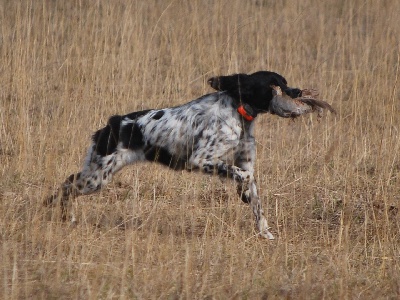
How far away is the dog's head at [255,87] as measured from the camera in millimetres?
5691

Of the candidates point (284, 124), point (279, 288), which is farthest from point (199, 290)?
point (284, 124)

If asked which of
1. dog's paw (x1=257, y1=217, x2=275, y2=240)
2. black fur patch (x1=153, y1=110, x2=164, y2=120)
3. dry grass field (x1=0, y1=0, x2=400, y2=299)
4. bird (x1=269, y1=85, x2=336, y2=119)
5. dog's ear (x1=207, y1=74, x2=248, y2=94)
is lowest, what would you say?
dog's paw (x1=257, y1=217, x2=275, y2=240)

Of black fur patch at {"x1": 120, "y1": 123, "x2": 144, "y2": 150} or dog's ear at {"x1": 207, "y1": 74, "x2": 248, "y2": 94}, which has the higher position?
A: dog's ear at {"x1": 207, "y1": 74, "x2": 248, "y2": 94}

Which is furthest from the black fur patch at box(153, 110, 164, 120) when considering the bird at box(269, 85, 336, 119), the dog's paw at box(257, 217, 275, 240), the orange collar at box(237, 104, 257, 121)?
the dog's paw at box(257, 217, 275, 240)

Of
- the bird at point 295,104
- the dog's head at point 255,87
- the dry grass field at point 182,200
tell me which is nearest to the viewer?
the dry grass field at point 182,200

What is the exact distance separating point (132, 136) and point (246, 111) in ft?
2.43

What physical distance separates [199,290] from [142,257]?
0.57 m

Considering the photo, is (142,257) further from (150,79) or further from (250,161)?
(150,79)

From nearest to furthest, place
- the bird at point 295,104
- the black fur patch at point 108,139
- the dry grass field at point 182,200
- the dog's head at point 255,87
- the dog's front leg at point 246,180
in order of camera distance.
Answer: the dry grass field at point 182,200 < the bird at point 295,104 < the dog's front leg at point 246,180 < the dog's head at point 255,87 < the black fur patch at point 108,139

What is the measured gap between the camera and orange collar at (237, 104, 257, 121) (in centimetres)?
571

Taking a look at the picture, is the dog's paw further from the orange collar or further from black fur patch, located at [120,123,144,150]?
black fur patch, located at [120,123,144,150]

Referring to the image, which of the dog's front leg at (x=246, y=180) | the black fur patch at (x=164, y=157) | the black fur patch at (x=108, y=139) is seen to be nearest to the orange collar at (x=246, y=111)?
the dog's front leg at (x=246, y=180)

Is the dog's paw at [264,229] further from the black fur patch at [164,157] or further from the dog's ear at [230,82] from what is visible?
the dog's ear at [230,82]

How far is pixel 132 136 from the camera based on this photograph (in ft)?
19.2
